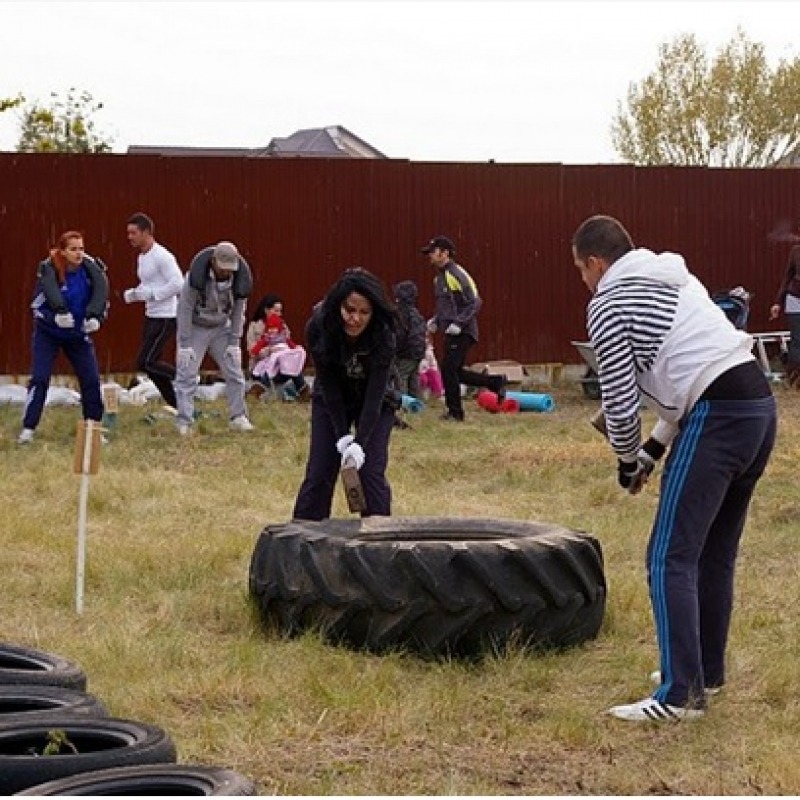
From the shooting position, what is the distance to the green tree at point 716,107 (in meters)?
47.1

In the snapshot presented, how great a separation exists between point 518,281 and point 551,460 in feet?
24.3

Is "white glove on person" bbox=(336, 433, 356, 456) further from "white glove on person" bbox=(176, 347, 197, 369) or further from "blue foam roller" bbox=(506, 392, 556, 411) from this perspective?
"blue foam roller" bbox=(506, 392, 556, 411)

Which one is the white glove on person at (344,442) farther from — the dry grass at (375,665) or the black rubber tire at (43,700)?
the black rubber tire at (43,700)

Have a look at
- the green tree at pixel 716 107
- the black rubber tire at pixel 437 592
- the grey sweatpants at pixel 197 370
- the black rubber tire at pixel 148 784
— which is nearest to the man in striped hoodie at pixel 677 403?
the black rubber tire at pixel 437 592

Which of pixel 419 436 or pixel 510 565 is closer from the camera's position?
pixel 510 565

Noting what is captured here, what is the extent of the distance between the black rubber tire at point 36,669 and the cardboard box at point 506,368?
14.7 m

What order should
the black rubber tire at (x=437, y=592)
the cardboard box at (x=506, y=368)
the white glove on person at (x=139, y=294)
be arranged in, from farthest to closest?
1. the cardboard box at (x=506, y=368)
2. the white glove on person at (x=139, y=294)
3. the black rubber tire at (x=437, y=592)

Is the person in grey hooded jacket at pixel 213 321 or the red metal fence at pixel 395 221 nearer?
the person in grey hooded jacket at pixel 213 321

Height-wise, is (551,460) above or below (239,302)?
below

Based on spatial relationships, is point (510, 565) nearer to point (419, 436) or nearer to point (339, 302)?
point (339, 302)

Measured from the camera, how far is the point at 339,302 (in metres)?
8.59

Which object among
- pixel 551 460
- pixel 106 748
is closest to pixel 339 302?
pixel 106 748

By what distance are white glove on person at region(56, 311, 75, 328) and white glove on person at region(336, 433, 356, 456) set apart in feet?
22.3

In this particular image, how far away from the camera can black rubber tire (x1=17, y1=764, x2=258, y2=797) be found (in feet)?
15.3
